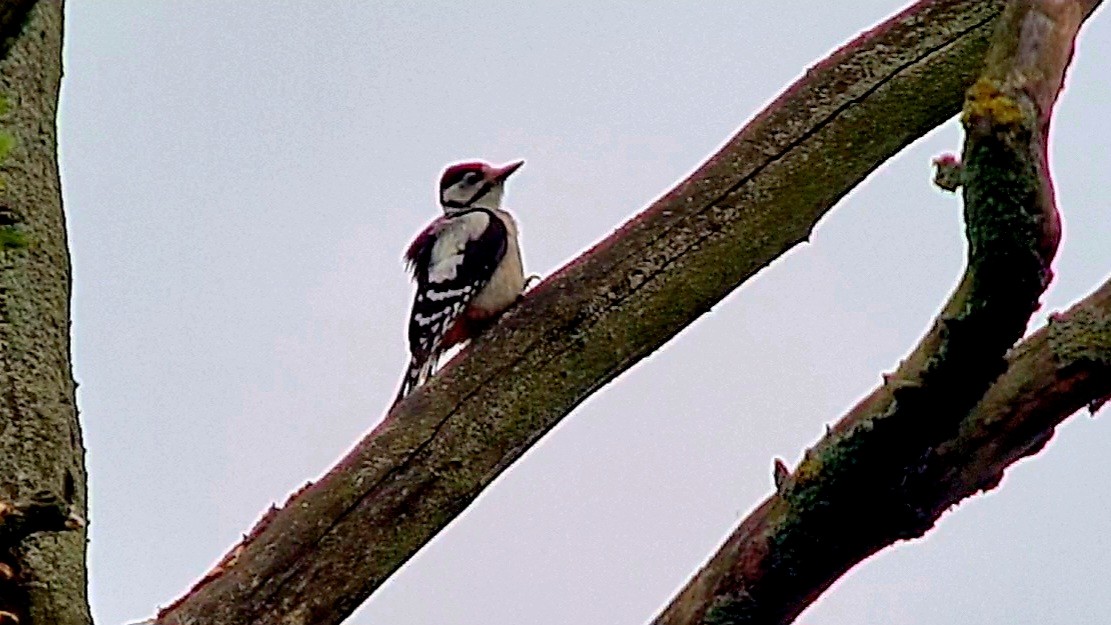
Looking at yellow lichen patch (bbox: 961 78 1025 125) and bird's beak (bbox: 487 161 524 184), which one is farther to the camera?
bird's beak (bbox: 487 161 524 184)

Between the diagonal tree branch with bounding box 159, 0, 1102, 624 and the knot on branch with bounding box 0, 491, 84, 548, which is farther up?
the diagonal tree branch with bounding box 159, 0, 1102, 624

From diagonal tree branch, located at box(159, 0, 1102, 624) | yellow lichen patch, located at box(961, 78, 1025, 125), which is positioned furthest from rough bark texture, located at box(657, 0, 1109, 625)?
diagonal tree branch, located at box(159, 0, 1102, 624)

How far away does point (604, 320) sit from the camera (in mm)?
3260

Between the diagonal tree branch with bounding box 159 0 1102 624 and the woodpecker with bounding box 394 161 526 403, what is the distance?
185cm

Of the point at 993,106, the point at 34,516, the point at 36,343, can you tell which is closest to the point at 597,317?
the point at 36,343

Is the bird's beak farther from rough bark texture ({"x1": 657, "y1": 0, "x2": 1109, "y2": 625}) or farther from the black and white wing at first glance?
rough bark texture ({"x1": 657, "y1": 0, "x2": 1109, "y2": 625})

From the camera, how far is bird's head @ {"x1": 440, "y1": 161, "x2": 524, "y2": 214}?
21.5 feet

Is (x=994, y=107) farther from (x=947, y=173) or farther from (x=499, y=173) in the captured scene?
(x=499, y=173)

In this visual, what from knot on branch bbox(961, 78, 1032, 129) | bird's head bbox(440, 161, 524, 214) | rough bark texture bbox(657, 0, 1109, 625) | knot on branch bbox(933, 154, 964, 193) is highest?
bird's head bbox(440, 161, 524, 214)

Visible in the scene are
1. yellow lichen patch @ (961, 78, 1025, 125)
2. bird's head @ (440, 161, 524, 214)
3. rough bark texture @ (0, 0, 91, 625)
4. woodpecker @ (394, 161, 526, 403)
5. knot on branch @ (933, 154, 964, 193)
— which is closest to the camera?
yellow lichen patch @ (961, 78, 1025, 125)

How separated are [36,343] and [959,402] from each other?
1.86 metres

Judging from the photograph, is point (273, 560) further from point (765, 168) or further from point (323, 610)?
point (765, 168)

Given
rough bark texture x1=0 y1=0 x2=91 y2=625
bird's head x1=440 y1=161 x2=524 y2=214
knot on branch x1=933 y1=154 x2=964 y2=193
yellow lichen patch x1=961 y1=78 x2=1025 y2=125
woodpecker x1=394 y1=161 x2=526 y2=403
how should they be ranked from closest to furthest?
1. yellow lichen patch x1=961 y1=78 x2=1025 y2=125
2. knot on branch x1=933 y1=154 x2=964 y2=193
3. rough bark texture x1=0 y1=0 x2=91 y2=625
4. woodpecker x1=394 y1=161 x2=526 y2=403
5. bird's head x1=440 y1=161 x2=524 y2=214

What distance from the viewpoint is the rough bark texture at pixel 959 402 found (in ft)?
6.49
